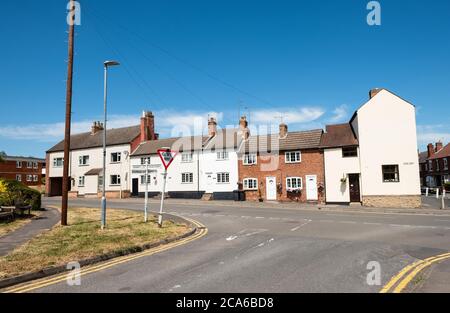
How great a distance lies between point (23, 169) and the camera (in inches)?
2948

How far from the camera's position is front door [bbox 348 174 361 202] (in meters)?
30.8

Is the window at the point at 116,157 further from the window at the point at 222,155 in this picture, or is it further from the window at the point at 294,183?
the window at the point at 294,183

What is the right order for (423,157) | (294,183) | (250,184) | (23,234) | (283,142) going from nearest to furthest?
1. (23,234)
2. (294,183)
3. (283,142)
4. (250,184)
5. (423,157)

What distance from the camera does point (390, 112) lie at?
29.7m

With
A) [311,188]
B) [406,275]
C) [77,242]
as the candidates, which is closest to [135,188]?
[311,188]

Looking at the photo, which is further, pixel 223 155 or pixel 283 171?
pixel 223 155

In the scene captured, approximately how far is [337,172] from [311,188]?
9.58 feet

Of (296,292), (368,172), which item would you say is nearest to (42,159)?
(368,172)

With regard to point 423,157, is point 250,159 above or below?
below

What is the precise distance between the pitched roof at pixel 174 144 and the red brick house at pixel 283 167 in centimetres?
631

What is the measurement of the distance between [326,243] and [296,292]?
5.47 meters

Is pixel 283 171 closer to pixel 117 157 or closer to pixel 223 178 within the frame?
pixel 223 178

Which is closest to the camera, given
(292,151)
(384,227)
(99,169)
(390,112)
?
(384,227)
